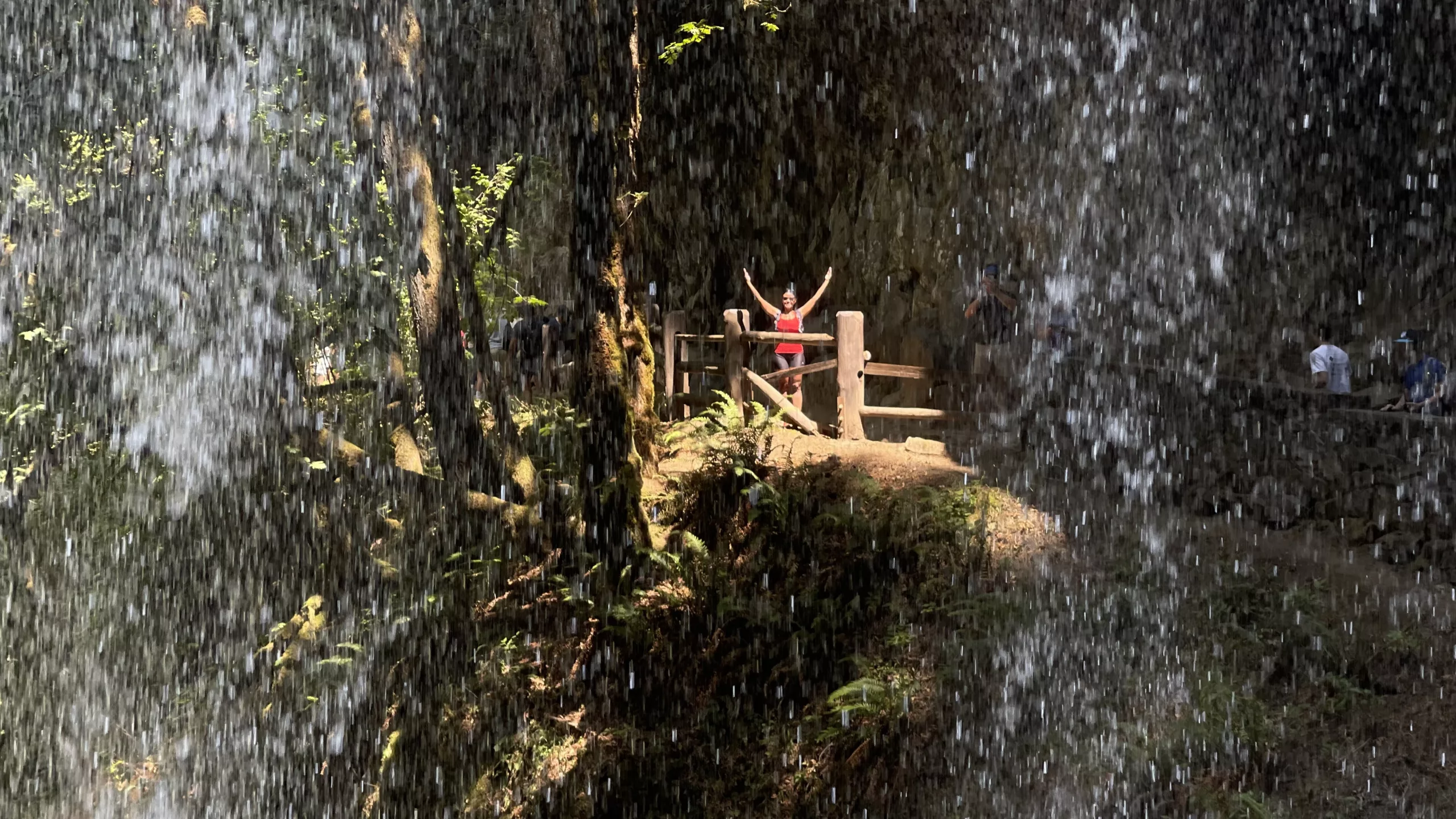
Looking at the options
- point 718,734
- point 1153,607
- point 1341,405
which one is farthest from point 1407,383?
point 718,734

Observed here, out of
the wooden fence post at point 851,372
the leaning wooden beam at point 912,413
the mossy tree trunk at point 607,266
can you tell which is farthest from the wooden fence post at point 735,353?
the mossy tree trunk at point 607,266

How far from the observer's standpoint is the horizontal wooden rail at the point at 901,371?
11.5 meters

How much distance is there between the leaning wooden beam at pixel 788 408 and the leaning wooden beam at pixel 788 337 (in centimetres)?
81

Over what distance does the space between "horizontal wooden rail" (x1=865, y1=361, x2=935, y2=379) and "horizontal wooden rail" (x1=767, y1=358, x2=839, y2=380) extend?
0.42 m

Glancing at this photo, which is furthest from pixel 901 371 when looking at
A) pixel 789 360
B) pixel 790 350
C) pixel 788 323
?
pixel 788 323

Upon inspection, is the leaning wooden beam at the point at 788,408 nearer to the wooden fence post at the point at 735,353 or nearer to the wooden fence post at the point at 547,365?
the wooden fence post at the point at 735,353

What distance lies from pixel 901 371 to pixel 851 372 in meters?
0.79

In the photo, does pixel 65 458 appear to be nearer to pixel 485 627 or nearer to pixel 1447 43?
pixel 485 627

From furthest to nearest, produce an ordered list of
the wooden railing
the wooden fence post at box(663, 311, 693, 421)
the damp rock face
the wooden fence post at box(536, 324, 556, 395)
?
the wooden fence post at box(663, 311, 693, 421)
the wooden fence post at box(536, 324, 556, 395)
the wooden railing
the damp rock face

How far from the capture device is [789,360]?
13289 millimetres

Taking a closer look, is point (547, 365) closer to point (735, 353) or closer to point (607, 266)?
point (735, 353)

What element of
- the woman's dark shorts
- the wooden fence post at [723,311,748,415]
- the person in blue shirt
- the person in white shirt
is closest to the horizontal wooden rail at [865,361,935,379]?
the woman's dark shorts

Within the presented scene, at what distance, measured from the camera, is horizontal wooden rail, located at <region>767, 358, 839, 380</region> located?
11.6 metres

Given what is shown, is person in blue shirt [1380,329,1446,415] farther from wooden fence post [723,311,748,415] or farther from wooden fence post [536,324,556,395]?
wooden fence post [536,324,556,395]
